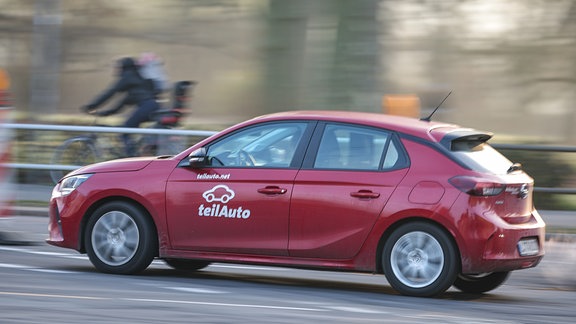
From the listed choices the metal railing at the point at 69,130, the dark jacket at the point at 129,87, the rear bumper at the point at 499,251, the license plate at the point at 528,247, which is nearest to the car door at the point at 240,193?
the rear bumper at the point at 499,251

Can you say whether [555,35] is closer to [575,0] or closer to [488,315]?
[575,0]

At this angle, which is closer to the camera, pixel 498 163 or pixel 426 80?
pixel 498 163

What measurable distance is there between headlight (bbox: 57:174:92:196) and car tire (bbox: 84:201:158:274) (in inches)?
11.9

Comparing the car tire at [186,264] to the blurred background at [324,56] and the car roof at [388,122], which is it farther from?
the blurred background at [324,56]

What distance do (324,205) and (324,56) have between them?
7816 millimetres

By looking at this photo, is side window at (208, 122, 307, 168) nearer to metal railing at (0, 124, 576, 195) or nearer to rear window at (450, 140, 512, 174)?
rear window at (450, 140, 512, 174)

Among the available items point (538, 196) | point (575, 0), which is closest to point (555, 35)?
point (575, 0)

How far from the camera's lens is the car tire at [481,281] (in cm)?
1061

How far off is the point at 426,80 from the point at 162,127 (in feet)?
31.2

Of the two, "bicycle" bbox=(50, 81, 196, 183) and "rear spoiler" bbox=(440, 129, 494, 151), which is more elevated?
"rear spoiler" bbox=(440, 129, 494, 151)

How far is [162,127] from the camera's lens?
18062 mm

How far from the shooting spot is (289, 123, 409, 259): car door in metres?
10.0

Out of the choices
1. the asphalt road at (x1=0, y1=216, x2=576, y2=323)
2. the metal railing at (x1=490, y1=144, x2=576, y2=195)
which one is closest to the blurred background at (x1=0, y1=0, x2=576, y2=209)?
the metal railing at (x1=490, y1=144, x2=576, y2=195)

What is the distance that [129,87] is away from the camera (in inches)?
728
